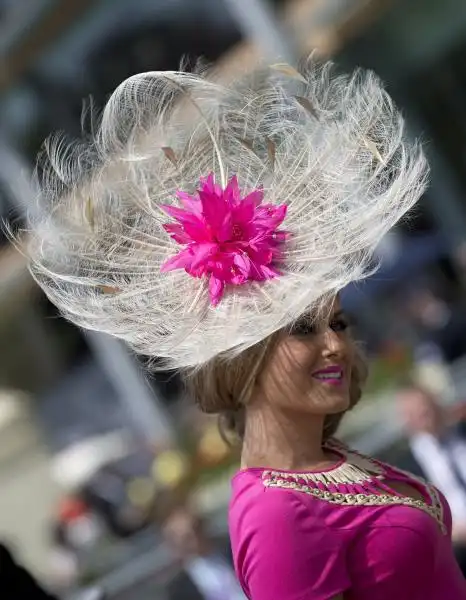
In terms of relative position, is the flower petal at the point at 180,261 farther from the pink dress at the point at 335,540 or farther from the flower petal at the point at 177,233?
the pink dress at the point at 335,540

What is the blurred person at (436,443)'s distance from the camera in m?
3.14

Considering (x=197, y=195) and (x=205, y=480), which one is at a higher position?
(x=197, y=195)

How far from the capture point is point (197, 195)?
5.86 ft

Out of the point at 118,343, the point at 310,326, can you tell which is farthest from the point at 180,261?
the point at 118,343

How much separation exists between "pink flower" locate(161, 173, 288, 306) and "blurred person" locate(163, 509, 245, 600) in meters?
1.77

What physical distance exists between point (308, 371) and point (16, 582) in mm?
1402

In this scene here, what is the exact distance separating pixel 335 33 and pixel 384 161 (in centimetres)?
683

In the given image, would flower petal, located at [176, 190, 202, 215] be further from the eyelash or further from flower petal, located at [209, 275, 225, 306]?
the eyelash

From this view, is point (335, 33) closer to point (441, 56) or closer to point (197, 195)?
point (441, 56)

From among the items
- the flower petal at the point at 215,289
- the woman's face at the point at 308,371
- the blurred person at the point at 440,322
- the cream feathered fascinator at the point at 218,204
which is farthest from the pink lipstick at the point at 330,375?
the blurred person at the point at 440,322

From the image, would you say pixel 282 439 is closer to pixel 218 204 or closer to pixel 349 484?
pixel 349 484

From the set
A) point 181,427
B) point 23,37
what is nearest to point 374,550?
point 181,427

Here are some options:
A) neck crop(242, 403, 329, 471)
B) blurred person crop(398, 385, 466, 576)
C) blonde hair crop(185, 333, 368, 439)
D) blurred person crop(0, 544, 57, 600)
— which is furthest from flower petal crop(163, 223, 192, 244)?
blurred person crop(398, 385, 466, 576)

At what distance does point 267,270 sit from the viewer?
1.66 m
